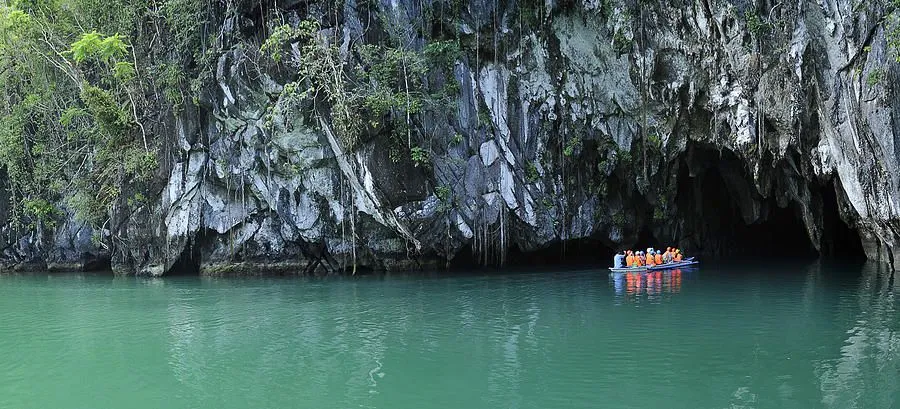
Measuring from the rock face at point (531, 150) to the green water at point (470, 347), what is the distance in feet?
11.3

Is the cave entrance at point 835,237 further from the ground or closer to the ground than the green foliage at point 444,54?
closer to the ground

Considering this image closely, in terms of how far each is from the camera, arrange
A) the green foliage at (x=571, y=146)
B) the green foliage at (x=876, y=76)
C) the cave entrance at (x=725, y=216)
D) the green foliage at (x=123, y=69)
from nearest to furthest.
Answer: the green foliage at (x=876, y=76) → the green foliage at (x=571, y=146) → the green foliage at (x=123, y=69) → the cave entrance at (x=725, y=216)

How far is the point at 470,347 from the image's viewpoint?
32.1 feet

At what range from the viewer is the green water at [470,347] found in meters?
7.40

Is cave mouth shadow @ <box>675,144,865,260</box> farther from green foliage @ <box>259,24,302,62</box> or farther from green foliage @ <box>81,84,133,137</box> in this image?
green foliage @ <box>81,84,133,137</box>

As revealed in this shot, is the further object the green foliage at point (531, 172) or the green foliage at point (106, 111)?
the green foliage at point (106, 111)

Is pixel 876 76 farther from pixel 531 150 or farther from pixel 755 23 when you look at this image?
pixel 531 150

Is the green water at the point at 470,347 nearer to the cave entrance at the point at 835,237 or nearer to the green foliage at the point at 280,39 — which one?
the green foliage at the point at 280,39

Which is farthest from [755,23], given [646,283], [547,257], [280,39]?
[280,39]

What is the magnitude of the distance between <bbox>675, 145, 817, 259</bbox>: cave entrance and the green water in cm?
569

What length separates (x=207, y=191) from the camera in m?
21.5

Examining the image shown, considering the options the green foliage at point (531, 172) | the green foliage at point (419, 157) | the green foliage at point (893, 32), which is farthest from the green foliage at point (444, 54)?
the green foliage at point (893, 32)

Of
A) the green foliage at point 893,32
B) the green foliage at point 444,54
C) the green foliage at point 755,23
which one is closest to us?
the green foliage at point 893,32

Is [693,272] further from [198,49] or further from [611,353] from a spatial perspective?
[198,49]
